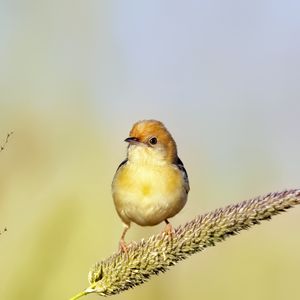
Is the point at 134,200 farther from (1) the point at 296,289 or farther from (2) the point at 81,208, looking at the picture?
(1) the point at 296,289

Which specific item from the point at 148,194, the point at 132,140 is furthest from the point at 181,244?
the point at 132,140

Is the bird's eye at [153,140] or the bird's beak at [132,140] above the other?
the bird's eye at [153,140]

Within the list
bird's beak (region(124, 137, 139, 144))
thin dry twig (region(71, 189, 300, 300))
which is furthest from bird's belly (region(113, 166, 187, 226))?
thin dry twig (region(71, 189, 300, 300))

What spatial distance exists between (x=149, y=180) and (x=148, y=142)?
0.21 m

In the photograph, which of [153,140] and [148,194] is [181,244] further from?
[153,140]

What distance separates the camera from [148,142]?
150 inches

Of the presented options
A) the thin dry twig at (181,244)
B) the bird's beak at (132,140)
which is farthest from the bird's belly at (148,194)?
the thin dry twig at (181,244)

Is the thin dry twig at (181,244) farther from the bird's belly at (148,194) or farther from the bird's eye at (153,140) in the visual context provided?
the bird's eye at (153,140)

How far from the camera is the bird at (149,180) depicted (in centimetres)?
361

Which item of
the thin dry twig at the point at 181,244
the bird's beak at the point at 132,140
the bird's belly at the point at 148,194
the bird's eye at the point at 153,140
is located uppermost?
the bird's eye at the point at 153,140

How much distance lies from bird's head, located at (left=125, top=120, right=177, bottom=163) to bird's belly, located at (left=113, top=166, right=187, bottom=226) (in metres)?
0.07

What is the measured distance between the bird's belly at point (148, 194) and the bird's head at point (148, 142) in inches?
2.8

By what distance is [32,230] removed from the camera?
4.13 m

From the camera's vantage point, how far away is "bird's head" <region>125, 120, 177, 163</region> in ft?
12.5
